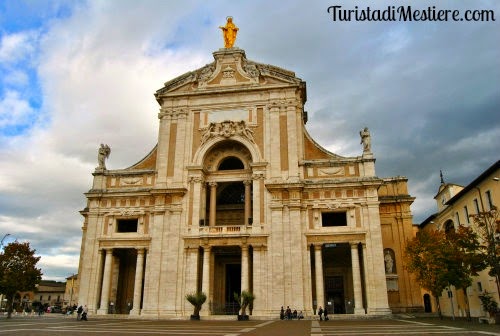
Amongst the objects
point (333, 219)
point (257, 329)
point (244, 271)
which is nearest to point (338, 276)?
point (333, 219)

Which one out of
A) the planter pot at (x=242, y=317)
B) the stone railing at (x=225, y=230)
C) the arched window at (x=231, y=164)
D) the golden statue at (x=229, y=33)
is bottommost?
the planter pot at (x=242, y=317)

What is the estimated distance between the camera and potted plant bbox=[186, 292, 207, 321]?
30.2m

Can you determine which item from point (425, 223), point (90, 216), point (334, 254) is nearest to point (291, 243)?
point (334, 254)

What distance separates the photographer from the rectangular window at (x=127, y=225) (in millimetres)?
37875

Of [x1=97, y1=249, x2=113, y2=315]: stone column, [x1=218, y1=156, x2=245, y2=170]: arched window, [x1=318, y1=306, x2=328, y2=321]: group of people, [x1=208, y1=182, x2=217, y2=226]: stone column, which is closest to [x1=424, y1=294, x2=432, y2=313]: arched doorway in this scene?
[x1=318, y1=306, x2=328, y2=321]: group of people

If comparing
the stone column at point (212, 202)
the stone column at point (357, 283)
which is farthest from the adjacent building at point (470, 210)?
the stone column at point (212, 202)

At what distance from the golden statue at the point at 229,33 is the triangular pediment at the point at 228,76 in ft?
4.84

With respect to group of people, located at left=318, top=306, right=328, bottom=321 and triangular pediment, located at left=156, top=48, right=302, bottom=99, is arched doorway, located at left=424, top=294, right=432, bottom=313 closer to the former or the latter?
group of people, located at left=318, top=306, right=328, bottom=321

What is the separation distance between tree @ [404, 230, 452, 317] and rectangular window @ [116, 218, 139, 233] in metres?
23.3

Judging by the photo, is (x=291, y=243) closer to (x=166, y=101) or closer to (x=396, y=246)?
(x=396, y=246)

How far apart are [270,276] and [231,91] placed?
55.0ft

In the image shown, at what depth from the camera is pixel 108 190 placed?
37.3 meters

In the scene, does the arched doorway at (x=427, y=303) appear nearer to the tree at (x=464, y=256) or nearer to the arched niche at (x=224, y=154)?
the tree at (x=464, y=256)

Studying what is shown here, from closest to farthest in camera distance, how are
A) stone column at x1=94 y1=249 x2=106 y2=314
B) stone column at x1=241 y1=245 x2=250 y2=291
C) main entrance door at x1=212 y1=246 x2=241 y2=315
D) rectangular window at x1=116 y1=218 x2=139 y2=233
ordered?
stone column at x1=241 y1=245 x2=250 y2=291 < stone column at x1=94 y1=249 x2=106 y2=314 < main entrance door at x1=212 y1=246 x2=241 y2=315 < rectangular window at x1=116 y1=218 x2=139 y2=233
